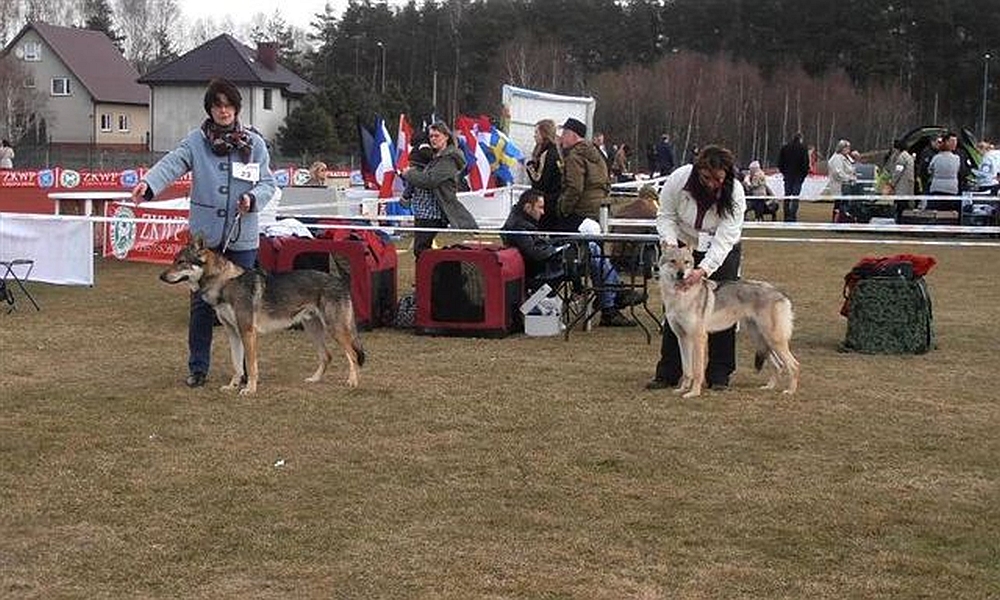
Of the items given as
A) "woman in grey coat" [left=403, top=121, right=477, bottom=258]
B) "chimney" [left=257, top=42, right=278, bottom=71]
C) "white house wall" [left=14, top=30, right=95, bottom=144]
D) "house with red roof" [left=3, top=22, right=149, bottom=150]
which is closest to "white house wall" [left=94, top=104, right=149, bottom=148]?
"house with red roof" [left=3, top=22, right=149, bottom=150]

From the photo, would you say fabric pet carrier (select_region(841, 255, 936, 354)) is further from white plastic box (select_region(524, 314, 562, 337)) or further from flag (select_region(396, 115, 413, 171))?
flag (select_region(396, 115, 413, 171))

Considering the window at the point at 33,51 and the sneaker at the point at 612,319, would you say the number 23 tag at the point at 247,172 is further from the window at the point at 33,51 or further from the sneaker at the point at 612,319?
the window at the point at 33,51

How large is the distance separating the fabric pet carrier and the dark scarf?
4541mm

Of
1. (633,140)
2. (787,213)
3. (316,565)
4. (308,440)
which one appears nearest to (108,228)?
(308,440)

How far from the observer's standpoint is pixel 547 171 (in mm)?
10547

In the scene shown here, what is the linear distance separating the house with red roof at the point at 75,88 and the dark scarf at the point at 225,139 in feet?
199

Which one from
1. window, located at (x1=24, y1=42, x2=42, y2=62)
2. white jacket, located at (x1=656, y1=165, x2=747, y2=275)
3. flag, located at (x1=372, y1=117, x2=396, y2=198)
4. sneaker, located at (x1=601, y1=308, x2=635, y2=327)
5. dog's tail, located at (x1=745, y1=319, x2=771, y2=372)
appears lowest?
sneaker, located at (x1=601, y1=308, x2=635, y2=327)

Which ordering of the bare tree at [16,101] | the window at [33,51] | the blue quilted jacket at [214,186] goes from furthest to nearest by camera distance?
the window at [33,51] → the bare tree at [16,101] → the blue quilted jacket at [214,186]

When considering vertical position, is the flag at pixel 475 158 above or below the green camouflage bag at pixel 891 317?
above

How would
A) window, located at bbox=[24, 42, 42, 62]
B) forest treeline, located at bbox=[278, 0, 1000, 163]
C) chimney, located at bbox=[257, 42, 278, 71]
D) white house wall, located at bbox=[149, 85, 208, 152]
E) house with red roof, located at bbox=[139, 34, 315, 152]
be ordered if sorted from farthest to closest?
1. window, located at bbox=[24, 42, 42, 62]
2. chimney, located at bbox=[257, 42, 278, 71]
3. forest treeline, located at bbox=[278, 0, 1000, 163]
4. white house wall, located at bbox=[149, 85, 208, 152]
5. house with red roof, located at bbox=[139, 34, 315, 152]

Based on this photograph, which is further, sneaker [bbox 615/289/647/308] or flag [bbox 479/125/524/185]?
flag [bbox 479/125/524/185]

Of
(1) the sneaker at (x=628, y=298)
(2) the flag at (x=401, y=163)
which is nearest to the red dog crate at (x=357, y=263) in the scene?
(1) the sneaker at (x=628, y=298)

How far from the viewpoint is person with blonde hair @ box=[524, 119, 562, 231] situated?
10.4 metres

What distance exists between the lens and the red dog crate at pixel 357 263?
379 inches
